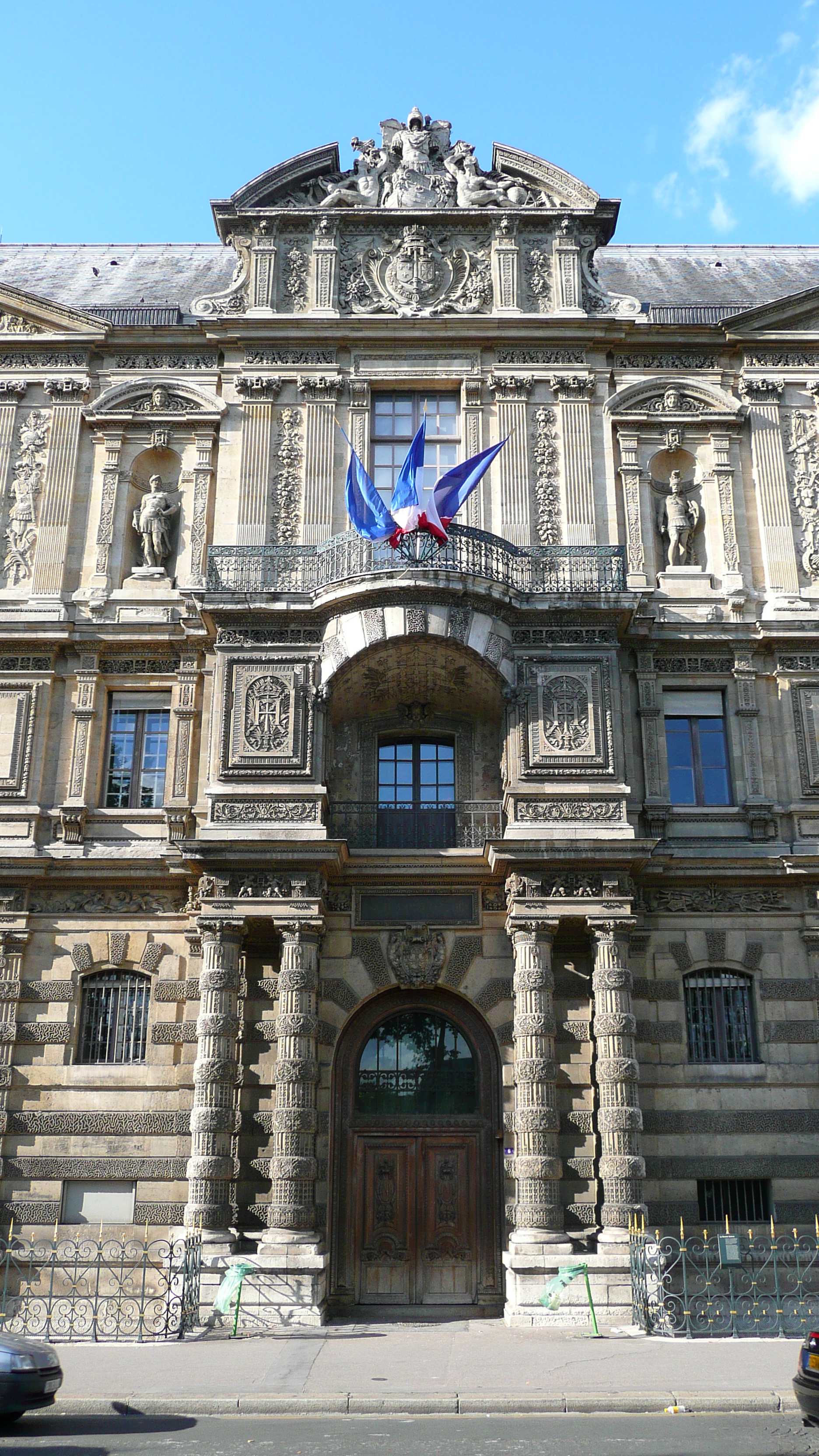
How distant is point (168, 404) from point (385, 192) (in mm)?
6852

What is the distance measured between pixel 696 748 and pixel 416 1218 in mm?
10156

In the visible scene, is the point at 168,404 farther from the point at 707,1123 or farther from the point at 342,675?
the point at 707,1123

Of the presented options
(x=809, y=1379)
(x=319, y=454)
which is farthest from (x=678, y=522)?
(x=809, y=1379)

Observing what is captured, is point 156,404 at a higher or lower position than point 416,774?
higher

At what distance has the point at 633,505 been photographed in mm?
25125

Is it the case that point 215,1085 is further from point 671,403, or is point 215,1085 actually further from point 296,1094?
point 671,403

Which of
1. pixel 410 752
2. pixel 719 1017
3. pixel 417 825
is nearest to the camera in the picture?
pixel 719 1017

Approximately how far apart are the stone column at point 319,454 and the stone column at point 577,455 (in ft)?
15.3

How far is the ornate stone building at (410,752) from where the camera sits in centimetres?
2105

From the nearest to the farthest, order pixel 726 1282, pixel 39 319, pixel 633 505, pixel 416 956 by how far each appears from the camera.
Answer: pixel 726 1282, pixel 416 956, pixel 633 505, pixel 39 319

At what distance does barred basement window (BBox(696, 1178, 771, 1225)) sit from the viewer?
2111 cm

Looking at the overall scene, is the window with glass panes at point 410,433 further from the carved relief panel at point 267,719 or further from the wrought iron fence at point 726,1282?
the wrought iron fence at point 726,1282

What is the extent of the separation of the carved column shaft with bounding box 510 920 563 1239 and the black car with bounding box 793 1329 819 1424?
785 cm

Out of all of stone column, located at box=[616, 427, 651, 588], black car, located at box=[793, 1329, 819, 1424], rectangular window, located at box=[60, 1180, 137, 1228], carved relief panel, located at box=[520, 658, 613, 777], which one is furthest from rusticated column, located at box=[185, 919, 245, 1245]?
stone column, located at box=[616, 427, 651, 588]
